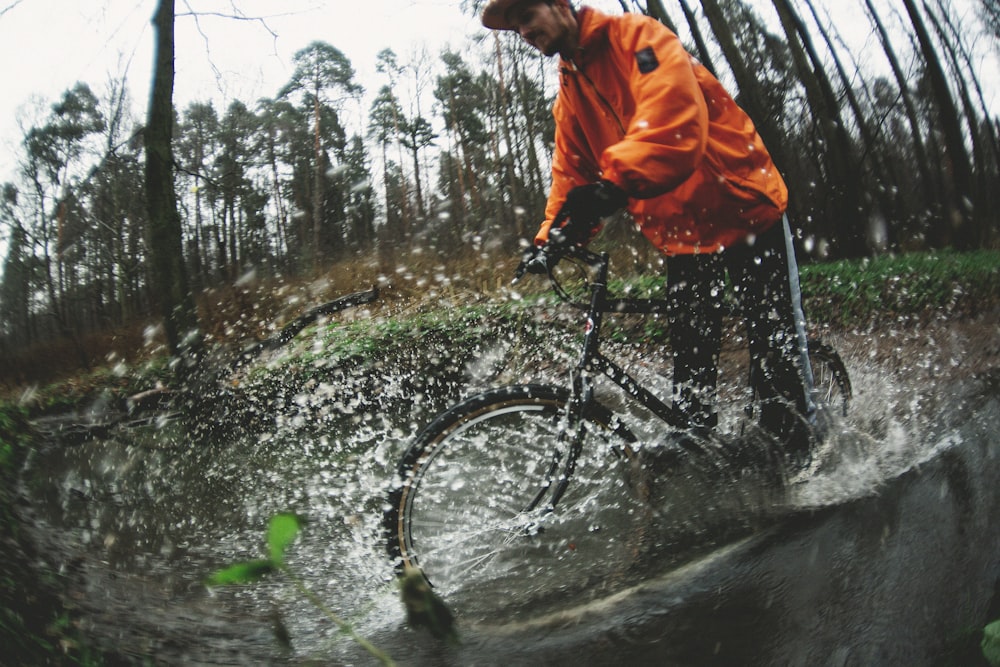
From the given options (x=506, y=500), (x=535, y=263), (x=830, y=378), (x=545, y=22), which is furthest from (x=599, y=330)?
(x=830, y=378)

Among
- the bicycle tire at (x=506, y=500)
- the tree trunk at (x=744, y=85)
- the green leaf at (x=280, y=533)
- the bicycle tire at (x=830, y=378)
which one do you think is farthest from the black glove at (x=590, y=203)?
the tree trunk at (x=744, y=85)

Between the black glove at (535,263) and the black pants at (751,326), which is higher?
the black glove at (535,263)

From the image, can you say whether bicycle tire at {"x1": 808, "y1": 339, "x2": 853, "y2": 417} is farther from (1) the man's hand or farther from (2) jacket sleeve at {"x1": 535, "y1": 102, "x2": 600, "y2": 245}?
(1) the man's hand

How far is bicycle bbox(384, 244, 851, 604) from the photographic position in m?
1.81

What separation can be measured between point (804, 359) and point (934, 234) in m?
11.9

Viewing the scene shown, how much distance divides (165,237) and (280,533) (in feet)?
21.7

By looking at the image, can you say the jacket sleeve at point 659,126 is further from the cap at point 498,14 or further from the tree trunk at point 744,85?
the tree trunk at point 744,85

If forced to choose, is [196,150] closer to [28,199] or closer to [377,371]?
[28,199]

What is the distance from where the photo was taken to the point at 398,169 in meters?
23.1

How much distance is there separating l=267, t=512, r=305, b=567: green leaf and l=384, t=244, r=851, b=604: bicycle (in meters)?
1.09

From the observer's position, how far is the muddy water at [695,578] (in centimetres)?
131

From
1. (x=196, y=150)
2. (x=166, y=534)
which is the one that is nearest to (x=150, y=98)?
(x=166, y=534)

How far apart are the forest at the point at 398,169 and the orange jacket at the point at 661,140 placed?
220 inches

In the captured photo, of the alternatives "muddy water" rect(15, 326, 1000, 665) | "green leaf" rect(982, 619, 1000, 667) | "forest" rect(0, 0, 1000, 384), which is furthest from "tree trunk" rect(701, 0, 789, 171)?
"green leaf" rect(982, 619, 1000, 667)
